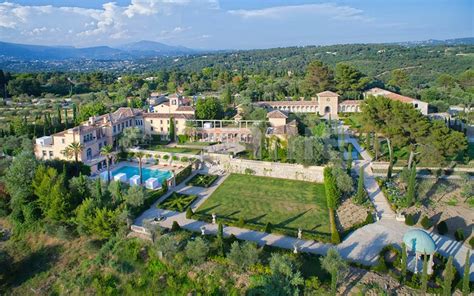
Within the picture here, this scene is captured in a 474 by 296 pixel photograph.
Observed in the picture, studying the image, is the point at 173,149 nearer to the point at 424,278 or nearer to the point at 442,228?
the point at 442,228

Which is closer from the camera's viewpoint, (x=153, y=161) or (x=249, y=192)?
(x=249, y=192)

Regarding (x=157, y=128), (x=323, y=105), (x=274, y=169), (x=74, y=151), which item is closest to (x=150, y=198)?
(x=274, y=169)

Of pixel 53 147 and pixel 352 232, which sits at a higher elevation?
pixel 53 147

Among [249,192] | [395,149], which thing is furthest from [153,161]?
[395,149]

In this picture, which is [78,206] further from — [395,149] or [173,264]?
[395,149]

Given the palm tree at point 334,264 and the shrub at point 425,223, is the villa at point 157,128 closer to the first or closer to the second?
the shrub at point 425,223

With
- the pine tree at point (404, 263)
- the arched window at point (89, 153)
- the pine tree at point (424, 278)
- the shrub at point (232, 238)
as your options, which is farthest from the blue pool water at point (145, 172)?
the pine tree at point (424, 278)
